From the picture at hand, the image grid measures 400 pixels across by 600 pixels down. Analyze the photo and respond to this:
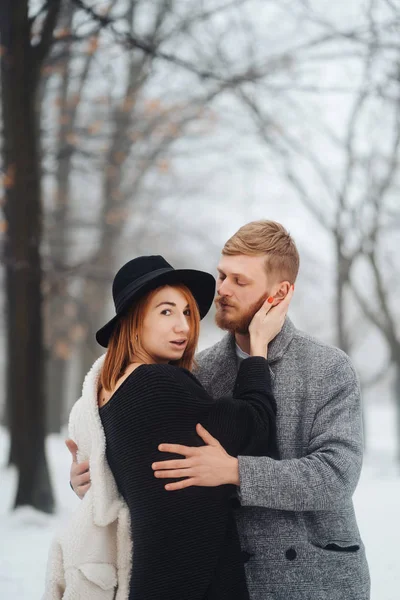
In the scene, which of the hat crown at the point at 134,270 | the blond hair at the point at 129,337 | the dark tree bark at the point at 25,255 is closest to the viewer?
the blond hair at the point at 129,337

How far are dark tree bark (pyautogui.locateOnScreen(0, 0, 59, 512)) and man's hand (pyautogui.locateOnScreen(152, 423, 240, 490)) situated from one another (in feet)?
13.9

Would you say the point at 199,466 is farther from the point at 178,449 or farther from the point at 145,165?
the point at 145,165

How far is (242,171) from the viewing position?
14.8 meters

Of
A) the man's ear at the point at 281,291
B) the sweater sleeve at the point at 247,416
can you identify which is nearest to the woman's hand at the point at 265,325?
the man's ear at the point at 281,291

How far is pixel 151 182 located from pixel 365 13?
25.0 feet

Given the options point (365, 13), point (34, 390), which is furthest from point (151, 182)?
point (34, 390)

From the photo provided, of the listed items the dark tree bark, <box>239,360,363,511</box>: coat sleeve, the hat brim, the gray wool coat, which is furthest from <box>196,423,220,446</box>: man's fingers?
the dark tree bark

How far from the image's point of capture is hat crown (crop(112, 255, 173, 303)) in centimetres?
221

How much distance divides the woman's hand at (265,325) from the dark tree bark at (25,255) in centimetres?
389

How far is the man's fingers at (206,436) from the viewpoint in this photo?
6.24 ft

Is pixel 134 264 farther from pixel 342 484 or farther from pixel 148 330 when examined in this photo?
pixel 342 484

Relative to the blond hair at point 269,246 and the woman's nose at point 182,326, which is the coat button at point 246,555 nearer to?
the woman's nose at point 182,326

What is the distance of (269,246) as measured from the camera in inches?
92.9

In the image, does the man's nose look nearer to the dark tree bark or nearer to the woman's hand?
the woman's hand
